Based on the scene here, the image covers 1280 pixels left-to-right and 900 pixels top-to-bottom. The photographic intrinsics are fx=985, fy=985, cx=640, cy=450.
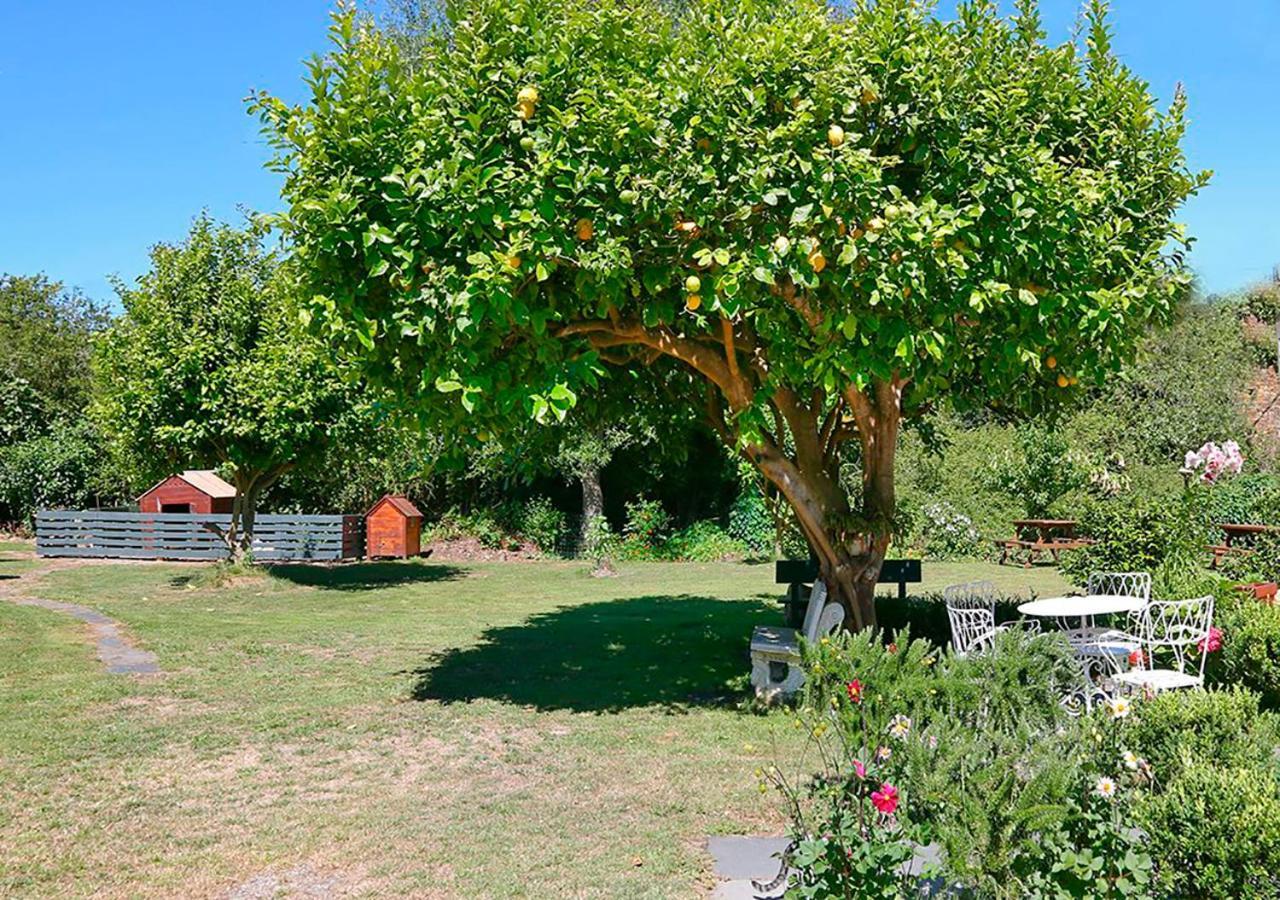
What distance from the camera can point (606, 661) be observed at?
10367 mm

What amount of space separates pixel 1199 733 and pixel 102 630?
12.2 meters

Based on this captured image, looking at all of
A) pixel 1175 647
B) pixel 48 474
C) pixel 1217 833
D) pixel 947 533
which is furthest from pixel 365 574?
pixel 1217 833

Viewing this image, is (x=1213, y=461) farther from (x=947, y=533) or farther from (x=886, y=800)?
(x=947, y=533)

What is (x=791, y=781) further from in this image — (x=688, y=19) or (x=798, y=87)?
(x=688, y=19)

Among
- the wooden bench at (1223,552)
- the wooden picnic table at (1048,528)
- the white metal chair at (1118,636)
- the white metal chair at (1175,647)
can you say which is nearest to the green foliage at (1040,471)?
the wooden picnic table at (1048,528)

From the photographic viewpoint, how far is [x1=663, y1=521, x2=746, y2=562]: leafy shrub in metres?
23.5

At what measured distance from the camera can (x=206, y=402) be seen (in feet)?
51.4

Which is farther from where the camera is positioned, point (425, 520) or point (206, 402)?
point (425, 520)

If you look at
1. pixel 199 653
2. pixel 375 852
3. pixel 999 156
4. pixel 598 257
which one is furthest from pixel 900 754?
pixel 199 653

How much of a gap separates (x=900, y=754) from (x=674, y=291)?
14.9 ft

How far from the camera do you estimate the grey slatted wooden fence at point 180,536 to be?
2306cm

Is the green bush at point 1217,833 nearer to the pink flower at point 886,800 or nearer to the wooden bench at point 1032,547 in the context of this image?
the pink flower at point 886,800

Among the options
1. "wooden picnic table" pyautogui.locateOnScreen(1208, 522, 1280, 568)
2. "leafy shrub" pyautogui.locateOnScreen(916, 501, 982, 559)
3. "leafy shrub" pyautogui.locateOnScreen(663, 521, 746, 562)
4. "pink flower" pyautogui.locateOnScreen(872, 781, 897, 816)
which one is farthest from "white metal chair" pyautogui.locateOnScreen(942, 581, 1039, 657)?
"leafy shrub" pyautogui.locateOnScreen(663, 521, 746, 562)

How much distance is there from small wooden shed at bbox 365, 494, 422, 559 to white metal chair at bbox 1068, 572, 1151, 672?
16.9 m
